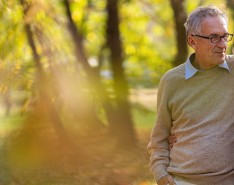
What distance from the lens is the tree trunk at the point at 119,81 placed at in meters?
9.74

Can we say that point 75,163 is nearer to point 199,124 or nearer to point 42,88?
point 42,88

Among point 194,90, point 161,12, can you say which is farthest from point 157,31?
point 194,90

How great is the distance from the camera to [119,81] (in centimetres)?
1007

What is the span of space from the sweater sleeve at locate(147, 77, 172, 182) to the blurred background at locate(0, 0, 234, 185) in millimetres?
4209

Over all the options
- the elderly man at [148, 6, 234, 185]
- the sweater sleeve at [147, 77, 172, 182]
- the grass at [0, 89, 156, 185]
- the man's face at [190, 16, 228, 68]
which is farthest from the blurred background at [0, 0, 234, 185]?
the man's face at [190, 16, 228, 68]

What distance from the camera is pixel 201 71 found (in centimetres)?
304

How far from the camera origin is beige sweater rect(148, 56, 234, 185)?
2.91 metres

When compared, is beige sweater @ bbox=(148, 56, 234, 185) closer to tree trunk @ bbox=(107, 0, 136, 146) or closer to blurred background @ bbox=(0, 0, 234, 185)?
blurred background @ bbox=(0, 0, 234, 185)

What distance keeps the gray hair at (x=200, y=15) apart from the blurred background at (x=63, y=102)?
4350 mm

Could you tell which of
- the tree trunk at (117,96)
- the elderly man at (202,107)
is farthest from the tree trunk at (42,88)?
the elderly man at (202,107)

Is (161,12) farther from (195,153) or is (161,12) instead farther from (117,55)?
(195,153)

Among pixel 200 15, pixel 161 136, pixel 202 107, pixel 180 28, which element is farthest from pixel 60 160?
pixel 200 15

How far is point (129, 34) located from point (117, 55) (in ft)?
13.7

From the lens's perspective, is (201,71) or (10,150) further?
(10,150)
